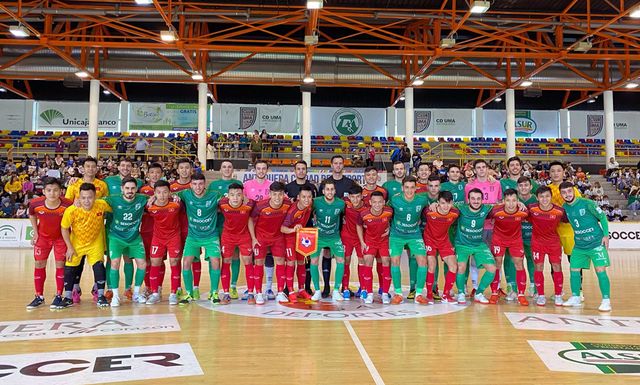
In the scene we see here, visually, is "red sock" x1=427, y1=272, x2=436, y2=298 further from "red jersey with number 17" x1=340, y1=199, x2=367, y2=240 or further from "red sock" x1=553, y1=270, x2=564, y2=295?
"red sock" x1=553, y1=270, x2=564, y2=295

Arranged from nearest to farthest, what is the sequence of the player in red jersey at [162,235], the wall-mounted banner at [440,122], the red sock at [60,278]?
the red sock at [60,278] < the player in red jersey at [162,235] < the wall-mounted banner at [440,122]

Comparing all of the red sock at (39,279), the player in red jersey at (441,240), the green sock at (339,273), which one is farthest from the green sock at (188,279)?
the player in red jersey at (441,240)

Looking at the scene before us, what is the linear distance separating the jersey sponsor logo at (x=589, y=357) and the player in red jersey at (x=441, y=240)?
6.80 ft

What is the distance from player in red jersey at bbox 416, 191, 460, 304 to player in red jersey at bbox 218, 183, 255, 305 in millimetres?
2552

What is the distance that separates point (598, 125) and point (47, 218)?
34252 millimetres

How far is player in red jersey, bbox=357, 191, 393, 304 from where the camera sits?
6797 mm

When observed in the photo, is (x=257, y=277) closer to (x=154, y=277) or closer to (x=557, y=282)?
(x=154, y=277)

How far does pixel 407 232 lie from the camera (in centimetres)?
690

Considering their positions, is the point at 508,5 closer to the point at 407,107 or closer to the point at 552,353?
the point at 407,107

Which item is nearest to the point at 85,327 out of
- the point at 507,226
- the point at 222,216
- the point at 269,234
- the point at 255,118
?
the point at 222,216

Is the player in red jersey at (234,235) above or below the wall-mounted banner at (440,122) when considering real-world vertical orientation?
below

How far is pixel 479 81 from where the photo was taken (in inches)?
901

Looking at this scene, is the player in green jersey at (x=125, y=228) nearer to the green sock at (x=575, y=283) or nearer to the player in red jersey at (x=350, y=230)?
the player in red jersey at (x=350, y=230)

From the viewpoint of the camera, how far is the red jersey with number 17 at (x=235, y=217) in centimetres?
672
